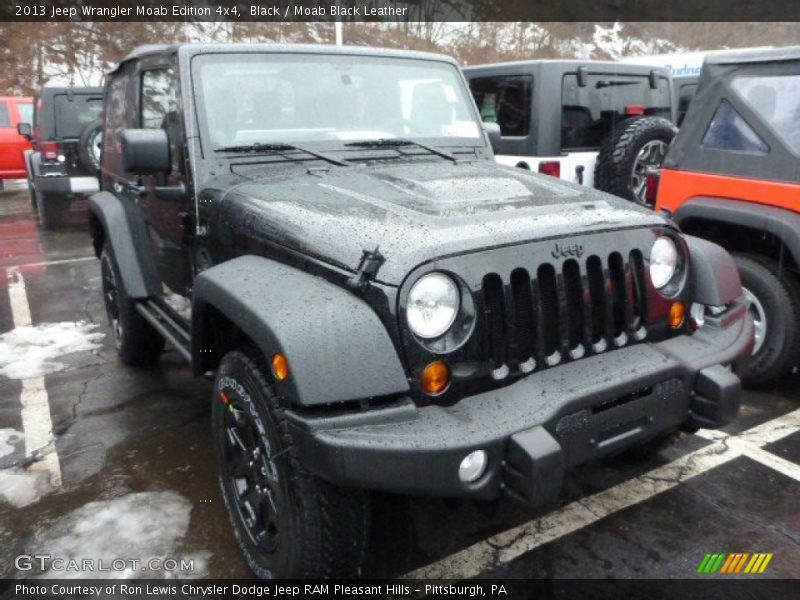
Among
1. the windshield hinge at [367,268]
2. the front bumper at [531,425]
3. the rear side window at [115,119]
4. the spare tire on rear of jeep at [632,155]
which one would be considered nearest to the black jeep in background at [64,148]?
the rear side window at [115,119]

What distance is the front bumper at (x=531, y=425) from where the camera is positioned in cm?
190

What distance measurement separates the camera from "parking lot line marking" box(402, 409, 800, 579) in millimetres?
2574

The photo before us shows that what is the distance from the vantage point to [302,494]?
6.75 feet

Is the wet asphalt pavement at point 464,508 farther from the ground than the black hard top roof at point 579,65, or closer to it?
closer to it

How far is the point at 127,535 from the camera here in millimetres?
2758

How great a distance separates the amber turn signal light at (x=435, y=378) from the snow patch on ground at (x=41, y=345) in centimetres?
350

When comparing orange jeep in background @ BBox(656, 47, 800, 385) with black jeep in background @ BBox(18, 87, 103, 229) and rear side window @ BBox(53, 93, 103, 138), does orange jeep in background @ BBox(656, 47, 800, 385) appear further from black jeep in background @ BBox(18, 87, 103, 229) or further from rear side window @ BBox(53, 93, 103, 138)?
rear side window @ BBox(53, 93, 103, 138)

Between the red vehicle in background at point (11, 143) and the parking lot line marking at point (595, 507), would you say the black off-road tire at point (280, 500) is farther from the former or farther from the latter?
the red vehicle in background at point (11, 143)

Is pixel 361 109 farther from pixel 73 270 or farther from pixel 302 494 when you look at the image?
pixel 73 270

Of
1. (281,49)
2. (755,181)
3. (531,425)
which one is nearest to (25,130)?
(281,49)

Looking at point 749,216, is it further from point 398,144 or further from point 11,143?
point 11,143

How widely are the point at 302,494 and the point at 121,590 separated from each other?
0.95m

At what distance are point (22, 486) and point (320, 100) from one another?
2306 millimetres

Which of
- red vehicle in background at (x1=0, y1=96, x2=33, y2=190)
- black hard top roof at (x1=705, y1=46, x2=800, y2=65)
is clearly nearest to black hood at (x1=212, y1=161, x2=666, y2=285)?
black hard top roof at (x1=705, y1=46, x2=800, y2=65)
